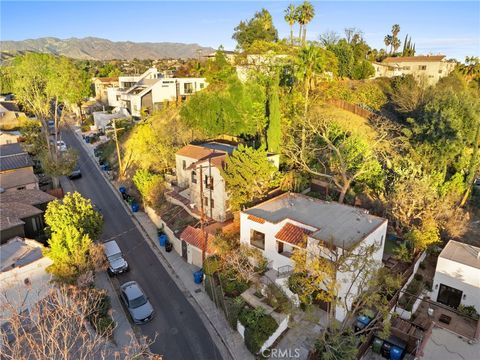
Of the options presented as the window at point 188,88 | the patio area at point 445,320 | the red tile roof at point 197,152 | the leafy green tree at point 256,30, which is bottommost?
the patio area at point 445,320

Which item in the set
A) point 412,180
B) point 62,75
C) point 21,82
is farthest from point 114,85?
point 412,180

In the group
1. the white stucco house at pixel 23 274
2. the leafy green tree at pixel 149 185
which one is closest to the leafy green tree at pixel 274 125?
the leafy green tree at pixel 149 185

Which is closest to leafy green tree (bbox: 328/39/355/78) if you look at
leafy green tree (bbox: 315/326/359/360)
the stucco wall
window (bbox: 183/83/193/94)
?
window (bbox: 183/83/193/94)

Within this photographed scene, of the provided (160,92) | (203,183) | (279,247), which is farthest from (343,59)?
(279,247)

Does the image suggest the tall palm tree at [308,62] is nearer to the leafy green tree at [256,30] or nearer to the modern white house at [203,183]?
the modern white house at [203,183]

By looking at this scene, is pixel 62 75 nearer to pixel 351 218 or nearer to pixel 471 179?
pixel 351 218

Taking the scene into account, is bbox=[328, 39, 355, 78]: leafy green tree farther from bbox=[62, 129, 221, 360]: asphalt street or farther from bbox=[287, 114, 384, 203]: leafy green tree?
bbox=[62, 129, 221, 360]: asphalt street

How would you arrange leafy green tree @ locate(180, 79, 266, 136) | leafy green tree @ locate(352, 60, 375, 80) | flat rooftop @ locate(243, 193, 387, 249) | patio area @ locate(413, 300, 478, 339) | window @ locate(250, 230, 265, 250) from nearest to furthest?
1. patio area @ locate(413, 300, 478, 339)
2. flat rooftop @ locate(243, 193, 387, 249)
3. window @ locate(250, 230, 265, 250)
4. leafy green tree @ locate(180, 79, 266, 136)
5. leafy green tree @ locate(352, 60, 375, 80)

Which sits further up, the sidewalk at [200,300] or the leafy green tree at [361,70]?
the leafy green tree at [361,70]
